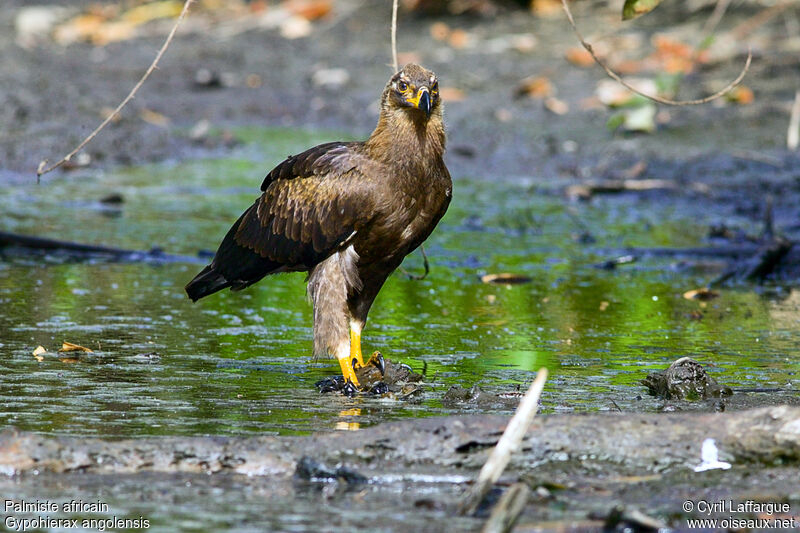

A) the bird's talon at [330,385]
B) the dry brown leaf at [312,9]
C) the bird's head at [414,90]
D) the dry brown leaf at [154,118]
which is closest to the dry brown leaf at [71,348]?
the bird's talon at [330,385]

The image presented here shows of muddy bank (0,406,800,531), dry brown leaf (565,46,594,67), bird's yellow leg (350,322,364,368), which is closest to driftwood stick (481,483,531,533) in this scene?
muddy bank (0,406,800,531)

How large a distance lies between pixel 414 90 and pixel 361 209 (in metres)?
0.62

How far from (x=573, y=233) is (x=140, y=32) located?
34.6 ft

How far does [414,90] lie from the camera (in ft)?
18.5

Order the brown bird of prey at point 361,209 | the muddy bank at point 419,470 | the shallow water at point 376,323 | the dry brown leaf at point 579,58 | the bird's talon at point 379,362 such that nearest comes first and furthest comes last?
the muddy bank at point 419,470 < the shallow water at point 376,323 < the bird's talon at point 379,362 < the brown bird of prey at point 361,209 < the dry brown leaf at point 579,58

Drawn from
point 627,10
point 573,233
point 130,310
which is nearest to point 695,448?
point 627,10

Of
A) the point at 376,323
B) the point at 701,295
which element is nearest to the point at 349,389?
the point at 376,323

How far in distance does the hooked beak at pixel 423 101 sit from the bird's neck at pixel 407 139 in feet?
0.37

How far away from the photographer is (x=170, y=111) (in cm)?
1455

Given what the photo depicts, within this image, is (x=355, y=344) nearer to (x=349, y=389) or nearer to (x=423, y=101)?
(x=349, y=389)

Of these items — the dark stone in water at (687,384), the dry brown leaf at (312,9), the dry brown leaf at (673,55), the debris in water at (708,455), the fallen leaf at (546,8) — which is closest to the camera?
the debris in water at (708,455)

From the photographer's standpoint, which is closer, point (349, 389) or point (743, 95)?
point (349, 389)

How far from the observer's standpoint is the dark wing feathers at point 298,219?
220 inches

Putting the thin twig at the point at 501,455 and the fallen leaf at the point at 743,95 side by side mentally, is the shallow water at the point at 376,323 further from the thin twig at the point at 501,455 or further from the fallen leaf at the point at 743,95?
the fallen leaf at the point at 743,95
